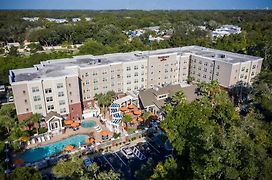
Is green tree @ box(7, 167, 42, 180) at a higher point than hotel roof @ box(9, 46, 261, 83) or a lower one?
lower

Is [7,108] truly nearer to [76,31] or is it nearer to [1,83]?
[1,83]

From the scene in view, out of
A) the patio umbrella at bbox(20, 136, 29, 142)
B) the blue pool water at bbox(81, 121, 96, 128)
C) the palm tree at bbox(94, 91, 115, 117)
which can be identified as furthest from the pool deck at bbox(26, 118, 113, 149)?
the palm tree at bbox(94, 91, 115, 117)

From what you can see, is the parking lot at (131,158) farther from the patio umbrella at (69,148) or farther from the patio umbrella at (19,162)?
the patio umbrella at (19,162)

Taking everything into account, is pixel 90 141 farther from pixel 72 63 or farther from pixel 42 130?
pixel 72 63

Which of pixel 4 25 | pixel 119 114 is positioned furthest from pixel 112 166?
pixel 4 25

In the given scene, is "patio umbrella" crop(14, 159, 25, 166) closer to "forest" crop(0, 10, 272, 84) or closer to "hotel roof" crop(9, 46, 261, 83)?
"hotel roof" crop(9, 46, 261, 83)

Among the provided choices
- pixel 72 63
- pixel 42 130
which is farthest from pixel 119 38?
pixel 42 130
